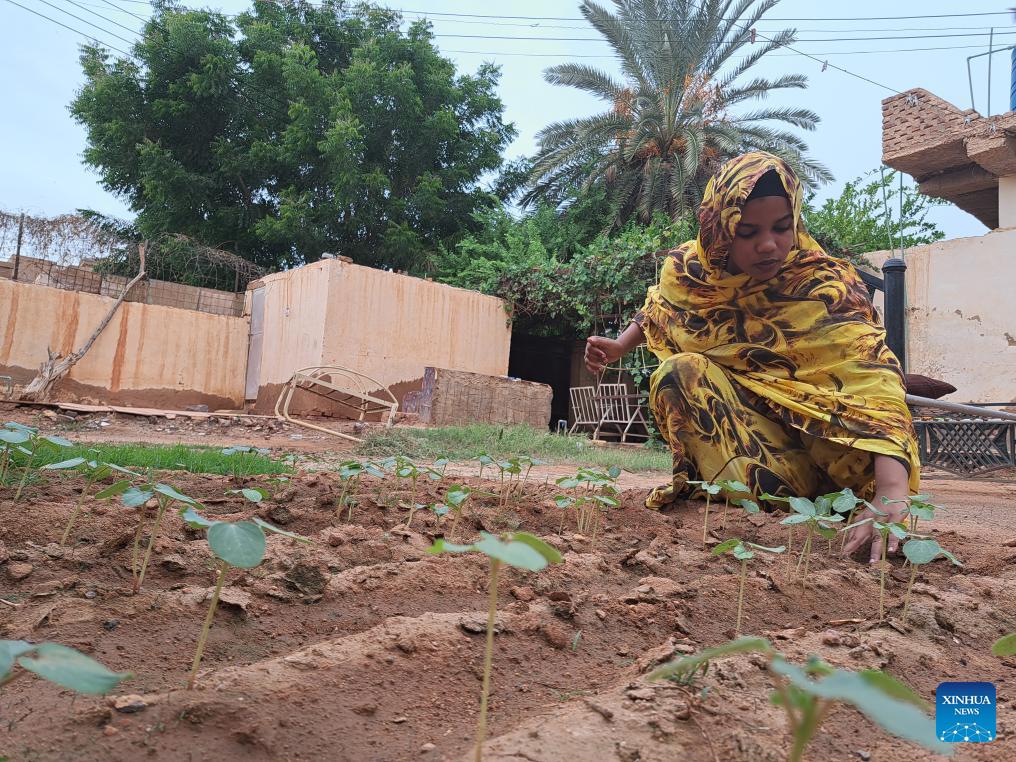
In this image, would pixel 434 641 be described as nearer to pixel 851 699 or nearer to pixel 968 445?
pixel 851 699

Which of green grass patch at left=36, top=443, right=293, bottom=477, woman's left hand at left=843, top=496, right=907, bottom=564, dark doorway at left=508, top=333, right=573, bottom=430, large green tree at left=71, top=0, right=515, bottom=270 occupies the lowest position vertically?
green grass patch at left=36, top=443, right=293, bottom=477

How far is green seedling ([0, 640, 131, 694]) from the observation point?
502 millimetres

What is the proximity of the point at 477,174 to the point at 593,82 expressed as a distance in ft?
11.7

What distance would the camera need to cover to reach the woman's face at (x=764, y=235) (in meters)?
2.34

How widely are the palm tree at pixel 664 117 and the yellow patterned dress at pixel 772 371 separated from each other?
11795 millimetres

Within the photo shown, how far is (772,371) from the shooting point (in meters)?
2.61

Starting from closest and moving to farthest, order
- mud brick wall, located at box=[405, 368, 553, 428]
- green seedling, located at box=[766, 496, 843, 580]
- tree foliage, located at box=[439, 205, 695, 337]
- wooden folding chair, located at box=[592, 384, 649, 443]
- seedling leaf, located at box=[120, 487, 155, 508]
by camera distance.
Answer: seedling leaf, located at box=[120, 487, 155, 508], green seedling, located at box=[766, 496, 843, 580], mud brick wall, located at box=[405, 368, 553, 428], wooden folding chair, located at box=[592, 384, 649, 443], tree foliage, located at box=[439, 205, 695, 337]

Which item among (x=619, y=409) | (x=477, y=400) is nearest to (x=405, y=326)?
(x=477, y=400)

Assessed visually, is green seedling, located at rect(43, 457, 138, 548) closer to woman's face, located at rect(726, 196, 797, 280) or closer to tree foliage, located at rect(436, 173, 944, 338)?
woman's face, located at rect(726, 196, 797, 280)

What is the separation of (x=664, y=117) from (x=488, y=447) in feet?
37.3

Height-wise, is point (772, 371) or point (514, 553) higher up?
point (772, 371)

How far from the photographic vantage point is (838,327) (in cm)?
245

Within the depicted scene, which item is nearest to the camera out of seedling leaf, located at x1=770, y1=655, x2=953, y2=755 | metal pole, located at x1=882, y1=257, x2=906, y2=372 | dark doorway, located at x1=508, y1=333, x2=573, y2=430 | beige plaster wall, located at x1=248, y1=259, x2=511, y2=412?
seedling leaf, located at x1=770, y1=655, x2=953, y2=755

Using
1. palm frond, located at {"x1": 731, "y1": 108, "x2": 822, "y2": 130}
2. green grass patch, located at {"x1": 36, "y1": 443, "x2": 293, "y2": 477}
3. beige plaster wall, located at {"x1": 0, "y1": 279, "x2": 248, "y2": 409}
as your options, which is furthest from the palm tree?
green grass patch, located at {"x1": 36, "y1": 443, "x2": 293, "y2": 477}
